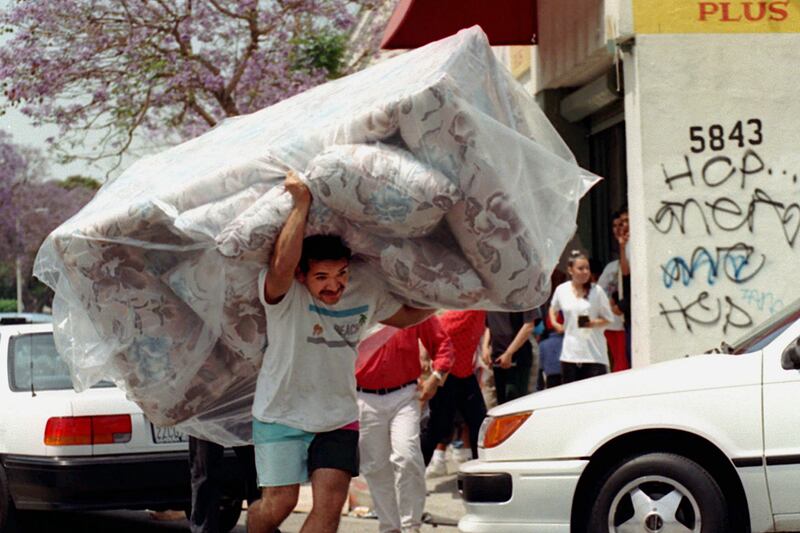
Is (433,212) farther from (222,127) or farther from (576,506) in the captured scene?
(576,506)

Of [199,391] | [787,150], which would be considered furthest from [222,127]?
[787,150]

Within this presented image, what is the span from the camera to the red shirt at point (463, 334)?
10359mm

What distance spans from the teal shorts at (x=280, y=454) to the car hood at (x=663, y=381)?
6.17ft

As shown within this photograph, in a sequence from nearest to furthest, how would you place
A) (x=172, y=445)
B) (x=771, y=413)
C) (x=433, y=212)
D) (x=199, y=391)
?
(x=433, y=212)
(x=199, y=391)
(x=771, y=413)
(x=172, y=445)

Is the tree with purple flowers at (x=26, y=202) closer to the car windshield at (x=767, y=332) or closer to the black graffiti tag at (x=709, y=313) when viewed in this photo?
the black graffiti tag at (x=709, y=313)

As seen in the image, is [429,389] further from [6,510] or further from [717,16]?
[717,16]


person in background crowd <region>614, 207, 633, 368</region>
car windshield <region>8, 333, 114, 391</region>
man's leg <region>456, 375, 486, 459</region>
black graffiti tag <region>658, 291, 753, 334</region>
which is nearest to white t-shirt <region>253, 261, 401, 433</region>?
car windshield <region>8, 333, 114, 391</region>

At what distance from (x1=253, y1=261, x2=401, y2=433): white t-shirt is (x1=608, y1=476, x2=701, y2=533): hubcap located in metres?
1.84

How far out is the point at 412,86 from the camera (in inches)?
224

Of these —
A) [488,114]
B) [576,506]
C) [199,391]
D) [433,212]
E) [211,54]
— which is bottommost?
[576,506]

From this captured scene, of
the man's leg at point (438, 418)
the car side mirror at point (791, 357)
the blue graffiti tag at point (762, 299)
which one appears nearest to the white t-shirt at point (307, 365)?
the car side mirror at point (791, 357)

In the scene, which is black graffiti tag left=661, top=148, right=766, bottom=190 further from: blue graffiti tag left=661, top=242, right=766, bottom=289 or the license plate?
the license plate

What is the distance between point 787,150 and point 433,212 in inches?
266

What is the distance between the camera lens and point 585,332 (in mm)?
11172
